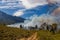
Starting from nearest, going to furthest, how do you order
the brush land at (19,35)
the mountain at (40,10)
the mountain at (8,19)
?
the brush land at (19,35), the mountain at (8,19), the mountain at (40,10)

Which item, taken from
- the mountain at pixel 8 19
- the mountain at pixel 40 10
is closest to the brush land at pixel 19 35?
the mountain at pixel 8 19

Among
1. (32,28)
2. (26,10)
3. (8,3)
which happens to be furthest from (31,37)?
(8,3)

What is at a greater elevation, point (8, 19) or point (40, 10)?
point (40, 10)

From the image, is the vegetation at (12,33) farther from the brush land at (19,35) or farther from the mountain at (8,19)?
the mountain at (8,19)

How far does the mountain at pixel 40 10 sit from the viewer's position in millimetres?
9898

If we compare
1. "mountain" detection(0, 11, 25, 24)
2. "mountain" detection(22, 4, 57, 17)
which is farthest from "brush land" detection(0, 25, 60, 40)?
"mountain" detection(22, 4, 57, 17)

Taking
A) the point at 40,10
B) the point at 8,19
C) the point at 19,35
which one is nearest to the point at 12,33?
the point at 19,35

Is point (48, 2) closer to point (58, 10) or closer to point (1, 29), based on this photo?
point (58, 10)

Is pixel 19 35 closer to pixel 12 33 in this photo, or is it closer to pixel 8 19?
pixel 12 33

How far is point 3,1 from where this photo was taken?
1027 cm

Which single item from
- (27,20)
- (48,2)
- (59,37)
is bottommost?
(59,37)

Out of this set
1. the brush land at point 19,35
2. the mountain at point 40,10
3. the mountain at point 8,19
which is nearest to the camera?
the brush land at point 19,35

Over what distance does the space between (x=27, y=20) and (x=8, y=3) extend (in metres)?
1.33

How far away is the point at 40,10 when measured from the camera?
9.94 metres
